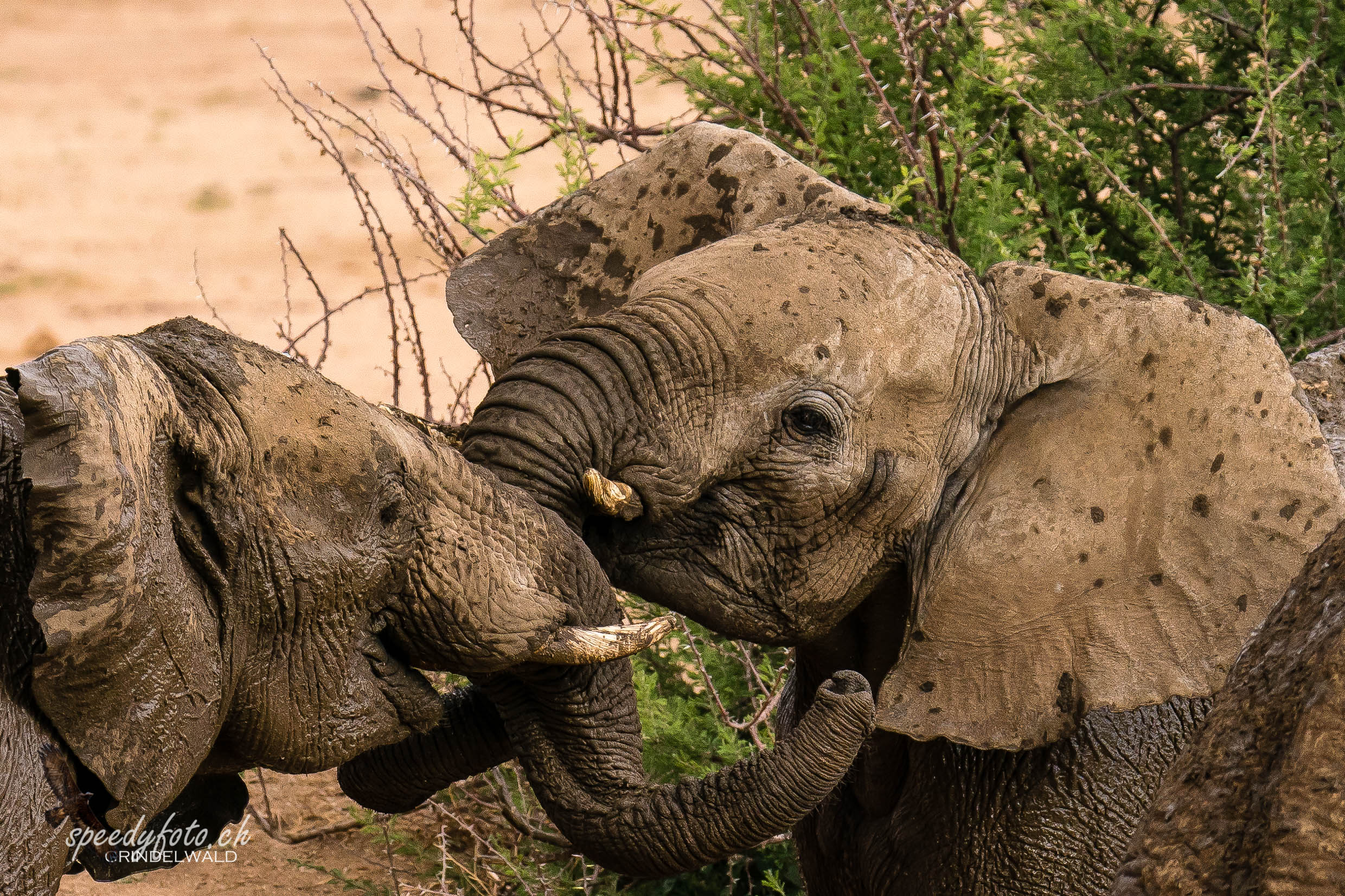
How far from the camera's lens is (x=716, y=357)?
2707 millimetres

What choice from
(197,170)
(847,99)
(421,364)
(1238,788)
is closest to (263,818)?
(421,364)

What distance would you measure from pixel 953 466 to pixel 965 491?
46mm

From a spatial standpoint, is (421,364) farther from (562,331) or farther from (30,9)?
(30,9)

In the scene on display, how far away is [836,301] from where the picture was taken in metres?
2.75

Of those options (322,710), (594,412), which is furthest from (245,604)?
(594,412)

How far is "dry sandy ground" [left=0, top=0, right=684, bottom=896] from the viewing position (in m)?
10.4

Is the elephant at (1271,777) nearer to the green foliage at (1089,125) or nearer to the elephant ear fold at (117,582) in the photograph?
the elephant ear fold at (117,582)

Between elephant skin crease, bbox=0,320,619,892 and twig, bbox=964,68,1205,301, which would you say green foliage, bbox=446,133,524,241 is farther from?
elephant skin crease, bbox=0,320,619,892

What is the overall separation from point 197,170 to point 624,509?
1158 cm

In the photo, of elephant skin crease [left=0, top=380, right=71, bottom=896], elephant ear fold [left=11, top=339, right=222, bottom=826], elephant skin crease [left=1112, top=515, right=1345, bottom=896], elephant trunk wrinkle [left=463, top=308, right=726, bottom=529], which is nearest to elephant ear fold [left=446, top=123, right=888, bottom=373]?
elephant trunk wrinkle [left=463, top=308, right=726, bottom=529]

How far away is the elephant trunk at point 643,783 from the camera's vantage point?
258 centimetres

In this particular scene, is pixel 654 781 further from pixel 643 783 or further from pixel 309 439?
pixel 309 439

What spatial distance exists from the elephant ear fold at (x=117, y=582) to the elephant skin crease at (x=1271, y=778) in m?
1.07

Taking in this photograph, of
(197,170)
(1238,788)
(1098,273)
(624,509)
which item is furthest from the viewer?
(197,170)
